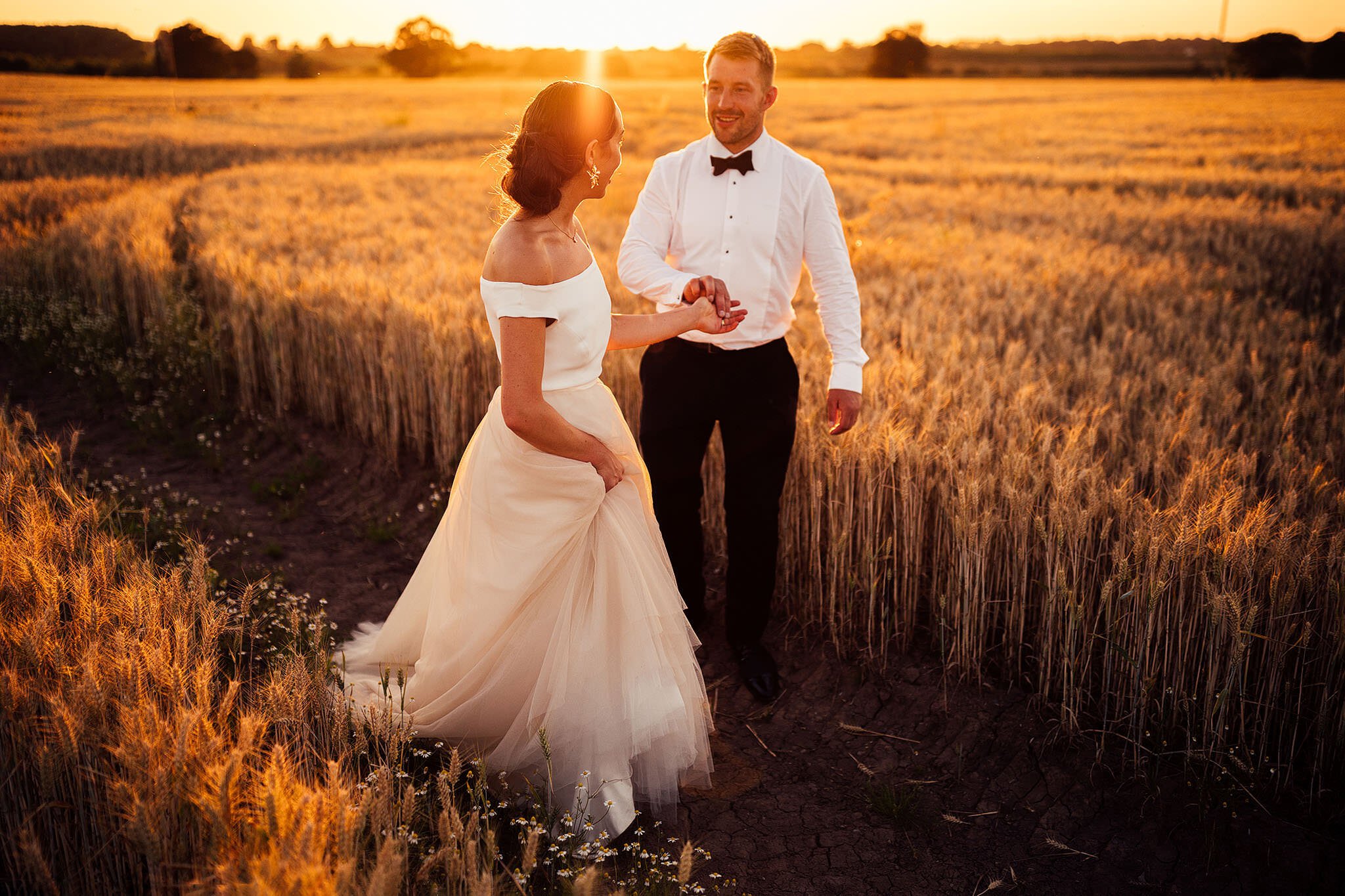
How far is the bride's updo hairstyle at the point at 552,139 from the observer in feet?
7.13

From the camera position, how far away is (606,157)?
2326 mm

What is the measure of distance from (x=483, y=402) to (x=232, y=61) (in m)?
37.9

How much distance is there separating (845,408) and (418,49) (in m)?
76.5

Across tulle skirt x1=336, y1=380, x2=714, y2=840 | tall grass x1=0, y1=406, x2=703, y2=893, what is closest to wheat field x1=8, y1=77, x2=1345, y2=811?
tulle skirt x1=336, y1=380, x2=714, y2=840

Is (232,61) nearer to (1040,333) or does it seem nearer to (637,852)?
(1040,333)

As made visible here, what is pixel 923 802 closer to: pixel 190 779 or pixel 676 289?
pixel 676 289

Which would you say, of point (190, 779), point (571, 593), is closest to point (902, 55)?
point (571, 593)

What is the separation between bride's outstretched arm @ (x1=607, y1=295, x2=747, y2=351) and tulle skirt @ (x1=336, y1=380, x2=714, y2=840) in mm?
206

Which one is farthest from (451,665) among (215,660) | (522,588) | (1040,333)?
(1040,333)

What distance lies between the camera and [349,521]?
4816mm

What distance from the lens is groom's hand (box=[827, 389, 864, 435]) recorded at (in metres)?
3.10

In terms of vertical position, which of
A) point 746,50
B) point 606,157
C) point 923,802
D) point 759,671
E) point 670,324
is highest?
point 746,50

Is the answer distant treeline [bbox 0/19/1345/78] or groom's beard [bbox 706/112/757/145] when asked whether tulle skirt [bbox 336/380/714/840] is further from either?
distant treeline [bbox 0/19/1345/78]

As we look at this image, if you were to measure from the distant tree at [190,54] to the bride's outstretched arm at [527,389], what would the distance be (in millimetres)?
14914
